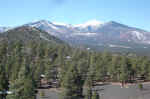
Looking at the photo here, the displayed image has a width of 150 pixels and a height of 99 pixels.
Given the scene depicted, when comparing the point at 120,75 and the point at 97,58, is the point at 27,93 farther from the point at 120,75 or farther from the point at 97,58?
the point at 97,58

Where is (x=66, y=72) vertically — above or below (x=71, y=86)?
above

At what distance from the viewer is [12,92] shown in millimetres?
21047

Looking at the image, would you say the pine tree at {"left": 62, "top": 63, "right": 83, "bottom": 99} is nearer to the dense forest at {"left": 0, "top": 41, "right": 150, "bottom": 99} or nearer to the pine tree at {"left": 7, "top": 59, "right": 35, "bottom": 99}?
the dense forest at {"left": 0, "top": 41, "right": 150, "bottom": 99}

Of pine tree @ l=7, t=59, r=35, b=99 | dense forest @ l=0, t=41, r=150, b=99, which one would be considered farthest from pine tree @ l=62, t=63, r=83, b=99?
pine tree @ l=7, t=59, r=35, b=99

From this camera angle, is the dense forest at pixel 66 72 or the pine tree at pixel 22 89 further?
the dense forest at pixel 66 72

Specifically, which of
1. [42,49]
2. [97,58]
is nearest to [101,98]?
[97,58]

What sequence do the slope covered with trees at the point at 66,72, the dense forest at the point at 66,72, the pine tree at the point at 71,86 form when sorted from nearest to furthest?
1. the dense forest at the point at 66,72
2. the slope covered with trees at the point at 66,72
3. the pine tree at the point at 71,86

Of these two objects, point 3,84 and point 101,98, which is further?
point 101,98

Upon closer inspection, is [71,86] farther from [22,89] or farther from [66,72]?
[22,89]

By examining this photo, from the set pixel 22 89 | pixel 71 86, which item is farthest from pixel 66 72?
pixel 22 89

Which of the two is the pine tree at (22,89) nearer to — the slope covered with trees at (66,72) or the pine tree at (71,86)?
the slope covered with trees at (66,72)

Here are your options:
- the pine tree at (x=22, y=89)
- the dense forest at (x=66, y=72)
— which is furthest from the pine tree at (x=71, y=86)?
the pine tree at (x=22, y=89)

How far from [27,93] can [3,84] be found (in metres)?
4.80

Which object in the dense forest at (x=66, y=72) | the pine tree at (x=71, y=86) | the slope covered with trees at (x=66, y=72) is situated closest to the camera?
the dense forest at (x=66, y=72)
